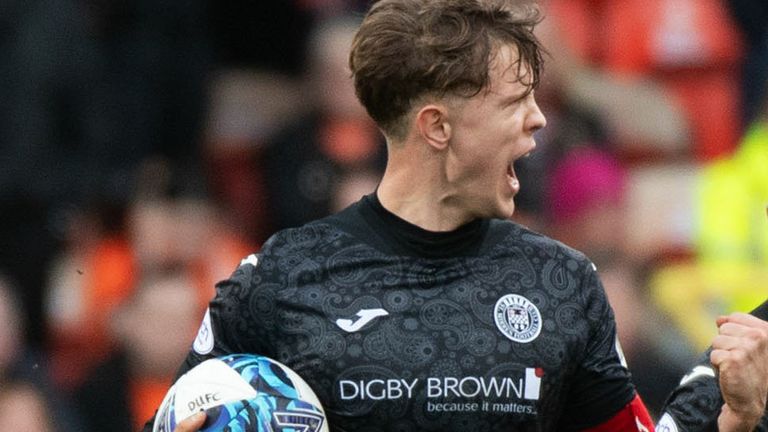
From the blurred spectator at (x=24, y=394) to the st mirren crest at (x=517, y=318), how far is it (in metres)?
3.37

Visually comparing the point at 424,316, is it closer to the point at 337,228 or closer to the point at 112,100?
the point at 337,228

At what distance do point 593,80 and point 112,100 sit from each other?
2.17 metres

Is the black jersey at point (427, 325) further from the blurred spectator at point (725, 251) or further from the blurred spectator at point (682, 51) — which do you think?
the blurred spectator at point (682, 51)

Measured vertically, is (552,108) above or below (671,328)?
above

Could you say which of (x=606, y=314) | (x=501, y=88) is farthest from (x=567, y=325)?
(x=501, y=88)

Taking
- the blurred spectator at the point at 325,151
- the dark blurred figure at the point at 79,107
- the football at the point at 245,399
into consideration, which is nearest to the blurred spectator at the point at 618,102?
the blurred spectator at the point at 325,151

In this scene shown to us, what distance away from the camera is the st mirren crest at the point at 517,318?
180 inches

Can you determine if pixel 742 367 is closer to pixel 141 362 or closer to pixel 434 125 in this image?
pixel 434 125

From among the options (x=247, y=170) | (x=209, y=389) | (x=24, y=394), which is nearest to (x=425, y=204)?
(x=209, y=389)

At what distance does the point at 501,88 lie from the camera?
4.61m

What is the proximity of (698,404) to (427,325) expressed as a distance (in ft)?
2.43

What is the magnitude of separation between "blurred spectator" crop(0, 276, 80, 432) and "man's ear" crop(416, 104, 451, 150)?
3331 millimetres

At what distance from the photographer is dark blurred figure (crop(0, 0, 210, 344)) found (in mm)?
8148

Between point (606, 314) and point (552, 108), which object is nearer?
point (606, 314)
